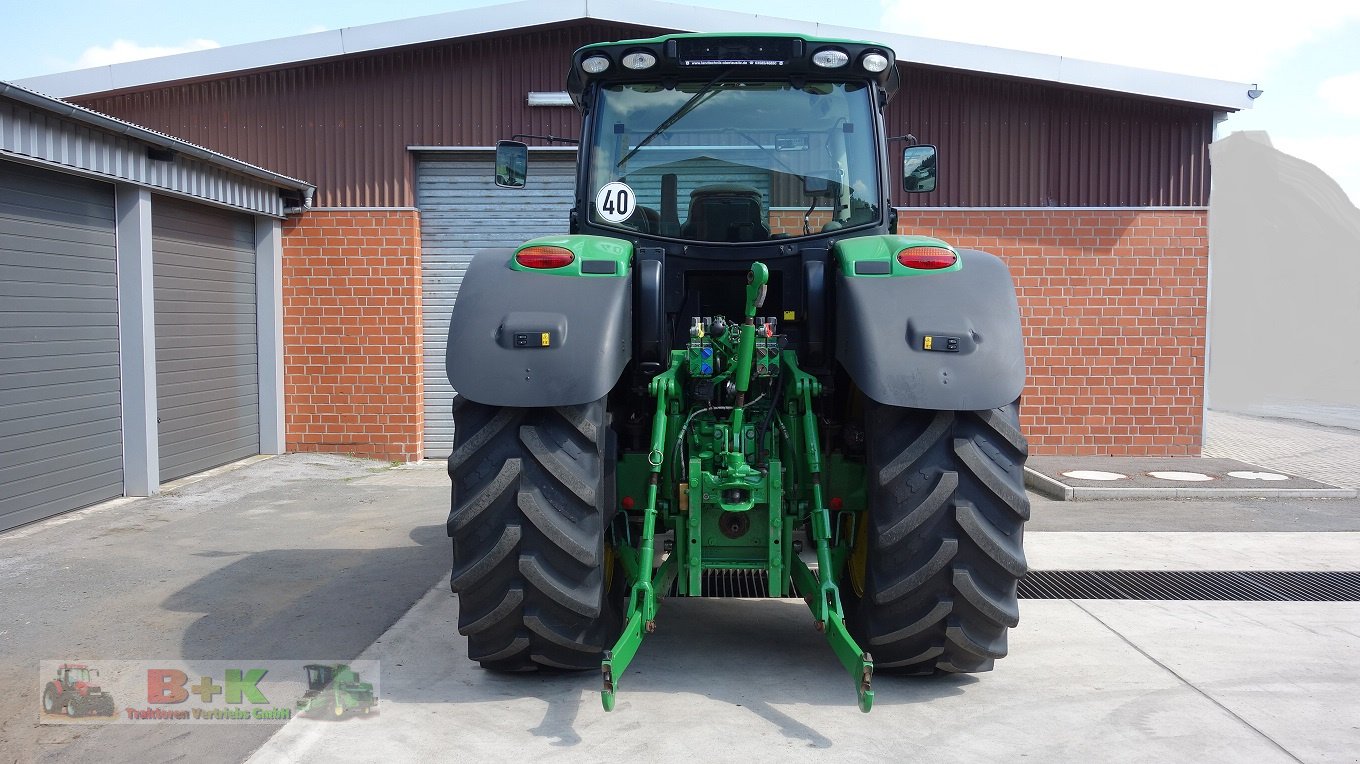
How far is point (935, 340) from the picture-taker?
3.88 meters

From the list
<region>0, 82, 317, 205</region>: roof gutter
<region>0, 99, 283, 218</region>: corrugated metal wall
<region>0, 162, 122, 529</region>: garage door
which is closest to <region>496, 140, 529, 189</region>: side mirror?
<region>0, 82, 317, 205</region>: roof gutter

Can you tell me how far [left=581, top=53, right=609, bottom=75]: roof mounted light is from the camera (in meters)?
4.83

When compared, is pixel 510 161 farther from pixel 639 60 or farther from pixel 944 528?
pixel 944 528

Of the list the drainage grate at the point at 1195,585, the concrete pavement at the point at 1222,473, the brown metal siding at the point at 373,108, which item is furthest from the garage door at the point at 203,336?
the concrete pavement at the point at 1222,473

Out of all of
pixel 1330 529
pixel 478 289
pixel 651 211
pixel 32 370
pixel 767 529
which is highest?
pixel 651 211

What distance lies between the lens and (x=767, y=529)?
419 cm

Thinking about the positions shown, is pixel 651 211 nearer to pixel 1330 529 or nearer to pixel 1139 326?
pixel 1330 529

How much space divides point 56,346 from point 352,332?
145 inches

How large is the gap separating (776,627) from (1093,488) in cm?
520

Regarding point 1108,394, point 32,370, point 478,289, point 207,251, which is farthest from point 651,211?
point 1108,394

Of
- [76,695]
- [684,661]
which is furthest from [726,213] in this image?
[76,695]

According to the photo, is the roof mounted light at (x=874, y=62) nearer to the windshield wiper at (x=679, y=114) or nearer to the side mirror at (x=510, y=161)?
the windshield wiper at (x=679, y=114)

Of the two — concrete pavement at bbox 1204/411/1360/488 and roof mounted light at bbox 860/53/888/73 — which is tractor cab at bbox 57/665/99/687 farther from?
concrete pavement at bbox 1204/411/1360/488

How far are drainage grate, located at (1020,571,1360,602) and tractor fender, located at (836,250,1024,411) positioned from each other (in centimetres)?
238
